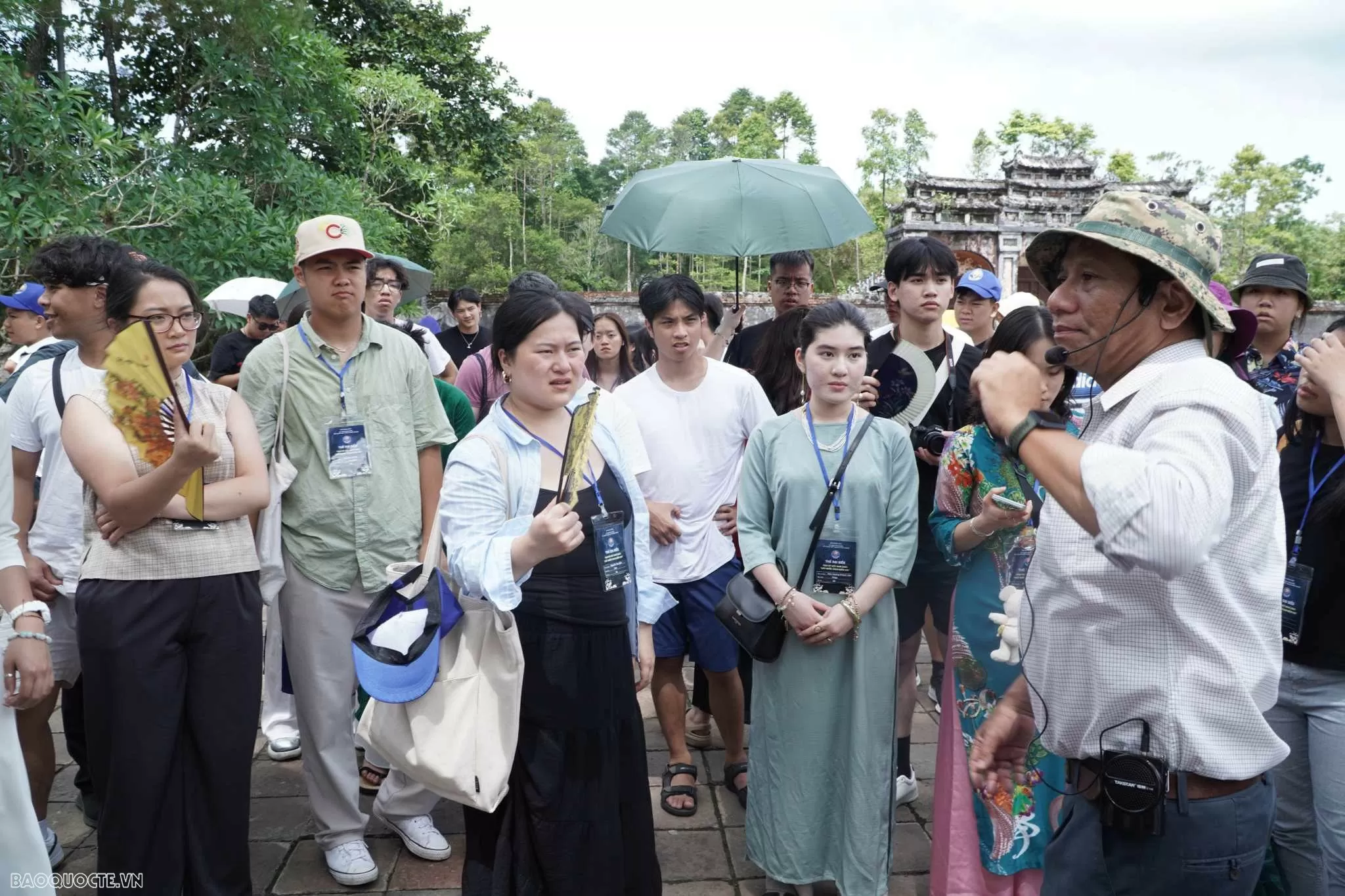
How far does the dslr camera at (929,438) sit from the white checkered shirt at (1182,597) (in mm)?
1878

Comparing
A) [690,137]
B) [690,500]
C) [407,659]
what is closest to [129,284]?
[407,659]

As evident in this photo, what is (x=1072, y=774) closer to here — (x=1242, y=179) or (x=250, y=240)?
(x=250, y=240)

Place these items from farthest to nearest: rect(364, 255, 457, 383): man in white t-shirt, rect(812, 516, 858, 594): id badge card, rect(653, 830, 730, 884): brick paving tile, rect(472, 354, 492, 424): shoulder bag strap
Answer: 1. rect(364, 255, 457, 383): man in white t-shirt
2. rect(472, 354, 492, 424): shoulder bag strap
3. rect(653, 830, 730, 884): brick paving tile
4. rect(812, 516, 858, 594): id badge card

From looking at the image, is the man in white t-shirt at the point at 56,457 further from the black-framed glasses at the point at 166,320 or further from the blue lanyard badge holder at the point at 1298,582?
the blue lanyard badge holder at the point at 1298,582

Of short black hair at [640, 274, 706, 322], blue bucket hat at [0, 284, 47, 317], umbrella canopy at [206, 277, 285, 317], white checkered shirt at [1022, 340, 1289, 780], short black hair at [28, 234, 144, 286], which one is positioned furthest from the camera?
umbrella canopy at [206, 277, 285, 317]

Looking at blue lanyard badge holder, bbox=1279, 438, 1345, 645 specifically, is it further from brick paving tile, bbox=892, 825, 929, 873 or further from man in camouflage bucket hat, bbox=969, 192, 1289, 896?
brick paving tile, bbox=892, 825, 929, 873

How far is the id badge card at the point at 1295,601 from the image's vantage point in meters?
2.30

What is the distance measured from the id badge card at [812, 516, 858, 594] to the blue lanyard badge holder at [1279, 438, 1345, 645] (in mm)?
1145

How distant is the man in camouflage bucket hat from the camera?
4.72 ft

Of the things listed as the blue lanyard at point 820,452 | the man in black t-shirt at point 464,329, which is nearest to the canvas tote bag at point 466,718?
the blue lanyard at point 820,452

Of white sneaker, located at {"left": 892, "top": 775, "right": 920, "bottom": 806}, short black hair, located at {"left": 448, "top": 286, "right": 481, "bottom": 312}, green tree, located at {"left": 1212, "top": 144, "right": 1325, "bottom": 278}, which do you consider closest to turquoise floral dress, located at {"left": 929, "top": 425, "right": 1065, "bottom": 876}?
white sneaker, located at {"left": 892, "top": 775, "right": 920, "bottom": 806}

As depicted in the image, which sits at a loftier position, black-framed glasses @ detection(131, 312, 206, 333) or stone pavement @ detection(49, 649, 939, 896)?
black-framed glasses @ detection(131, 312, 206, 333)

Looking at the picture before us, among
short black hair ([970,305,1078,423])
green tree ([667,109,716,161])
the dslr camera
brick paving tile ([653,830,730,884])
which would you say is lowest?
brick paving tile ([653,830,730,884])

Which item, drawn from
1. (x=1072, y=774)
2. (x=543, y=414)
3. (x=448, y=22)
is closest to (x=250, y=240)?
(x=543, y=414)
